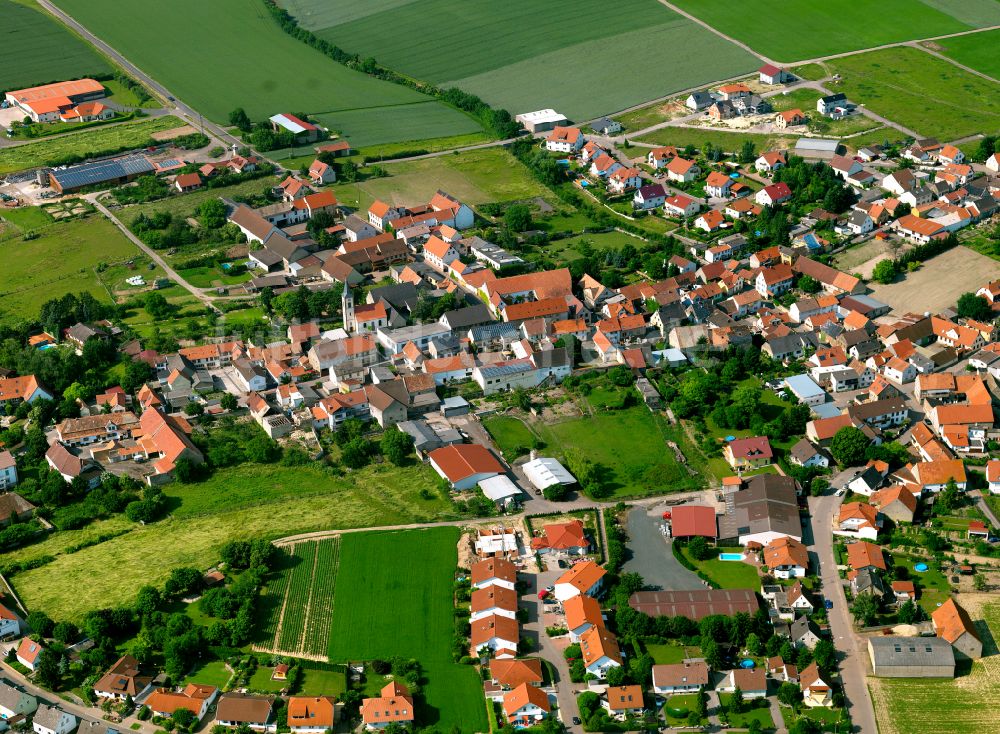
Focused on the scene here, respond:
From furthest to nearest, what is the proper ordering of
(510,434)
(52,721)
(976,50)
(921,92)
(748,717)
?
(976,50) → (921,92) → (510,434) → (748,717) → (52,721)

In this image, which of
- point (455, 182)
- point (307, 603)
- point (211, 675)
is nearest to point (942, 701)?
point (307, 603)

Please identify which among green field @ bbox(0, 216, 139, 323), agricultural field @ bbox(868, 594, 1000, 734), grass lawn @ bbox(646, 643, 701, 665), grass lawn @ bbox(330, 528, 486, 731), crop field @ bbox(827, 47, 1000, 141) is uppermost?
crop field @ bbox(827, 47, 1000, 141)

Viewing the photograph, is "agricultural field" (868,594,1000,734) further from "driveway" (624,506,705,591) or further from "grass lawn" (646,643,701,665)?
"driveway" (624,506,705,591)

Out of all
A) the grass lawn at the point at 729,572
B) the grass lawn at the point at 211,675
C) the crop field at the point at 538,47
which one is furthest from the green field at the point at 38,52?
the grass lawn at the point at 729,572

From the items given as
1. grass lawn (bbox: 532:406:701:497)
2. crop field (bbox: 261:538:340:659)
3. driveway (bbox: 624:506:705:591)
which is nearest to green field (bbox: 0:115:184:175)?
grass lawn (bbox: 532:406:701:497)

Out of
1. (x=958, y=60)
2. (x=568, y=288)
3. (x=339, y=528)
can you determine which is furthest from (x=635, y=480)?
(x=958, y=60)

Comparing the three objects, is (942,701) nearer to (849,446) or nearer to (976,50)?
(849,446)
